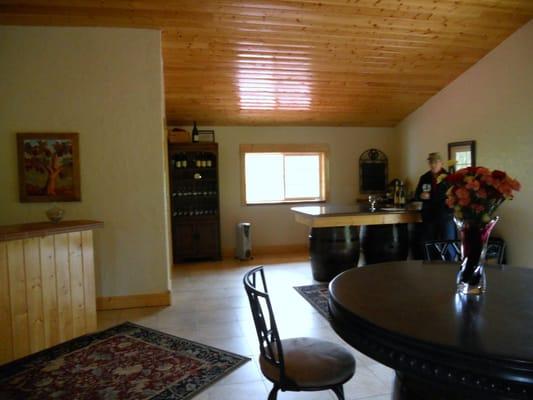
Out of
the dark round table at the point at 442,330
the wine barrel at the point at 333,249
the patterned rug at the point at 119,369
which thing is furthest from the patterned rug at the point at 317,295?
the dark round table at the point at 442,330

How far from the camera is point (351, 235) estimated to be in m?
4.60

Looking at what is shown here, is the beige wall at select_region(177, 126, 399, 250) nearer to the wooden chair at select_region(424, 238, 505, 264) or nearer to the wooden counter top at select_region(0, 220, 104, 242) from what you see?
the wooden chair at select_region(424, 238, 505, 264)

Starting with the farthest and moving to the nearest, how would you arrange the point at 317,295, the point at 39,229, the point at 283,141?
the point at 283,141 → the point at 317,295 → the point at 39,229

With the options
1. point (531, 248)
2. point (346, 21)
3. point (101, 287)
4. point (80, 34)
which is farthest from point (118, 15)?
point (531, 248)

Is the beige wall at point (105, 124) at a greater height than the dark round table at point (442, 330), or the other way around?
the beige wall at point (105, 124)

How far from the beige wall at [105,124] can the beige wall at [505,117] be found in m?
3.80

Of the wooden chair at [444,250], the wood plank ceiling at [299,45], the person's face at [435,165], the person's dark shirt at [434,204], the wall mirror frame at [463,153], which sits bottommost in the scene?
the wooden chair at [444,250]

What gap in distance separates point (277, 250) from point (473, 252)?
5069mm

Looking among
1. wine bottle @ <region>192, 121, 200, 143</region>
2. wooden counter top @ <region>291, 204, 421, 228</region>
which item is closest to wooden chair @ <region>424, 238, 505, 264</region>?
wooden counter top @ <region>291, 204, 421, 228</region>

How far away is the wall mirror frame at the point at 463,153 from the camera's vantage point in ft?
16.7

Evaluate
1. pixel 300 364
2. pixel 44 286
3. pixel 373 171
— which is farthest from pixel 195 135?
pixel 300 364

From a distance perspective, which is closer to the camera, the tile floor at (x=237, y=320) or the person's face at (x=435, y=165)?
the tile floor at (x=237, y=320)

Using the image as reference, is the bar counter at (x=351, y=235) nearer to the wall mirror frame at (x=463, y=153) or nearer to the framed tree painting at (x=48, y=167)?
the wall mirror frame at (x=463, y=153)

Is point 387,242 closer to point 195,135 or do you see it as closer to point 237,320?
point 237,320
